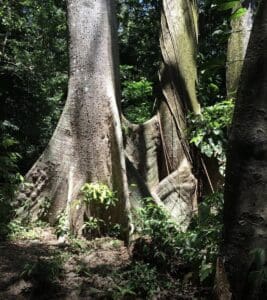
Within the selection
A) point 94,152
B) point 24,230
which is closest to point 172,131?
point 94,152

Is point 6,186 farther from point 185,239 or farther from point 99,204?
point 185,239

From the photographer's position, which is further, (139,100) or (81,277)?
(139,100)

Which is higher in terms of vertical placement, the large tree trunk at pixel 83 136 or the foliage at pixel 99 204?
A: the large tree trunk at pixel 83 136

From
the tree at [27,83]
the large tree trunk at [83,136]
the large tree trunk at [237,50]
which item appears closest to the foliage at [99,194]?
the large tree trunk at [83,136]

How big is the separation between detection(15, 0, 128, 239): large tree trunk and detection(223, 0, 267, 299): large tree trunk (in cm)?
374

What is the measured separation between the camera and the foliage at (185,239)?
15.0 ft

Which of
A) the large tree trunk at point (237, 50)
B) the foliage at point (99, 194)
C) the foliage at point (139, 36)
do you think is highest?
the foliage at point (139, 36)

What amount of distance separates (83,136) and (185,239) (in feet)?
7.49

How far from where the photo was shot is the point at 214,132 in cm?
756

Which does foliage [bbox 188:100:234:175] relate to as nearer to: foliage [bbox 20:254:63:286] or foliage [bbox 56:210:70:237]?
foliage [bbox 56:210:70:237]

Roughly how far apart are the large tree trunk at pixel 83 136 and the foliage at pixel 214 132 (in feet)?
4.92

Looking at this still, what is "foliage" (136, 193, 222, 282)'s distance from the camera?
4586 millimetres

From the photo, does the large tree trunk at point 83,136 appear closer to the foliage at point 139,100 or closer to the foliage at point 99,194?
the foliage at point 99,194

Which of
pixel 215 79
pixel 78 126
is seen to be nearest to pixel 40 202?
pixel 78 126
